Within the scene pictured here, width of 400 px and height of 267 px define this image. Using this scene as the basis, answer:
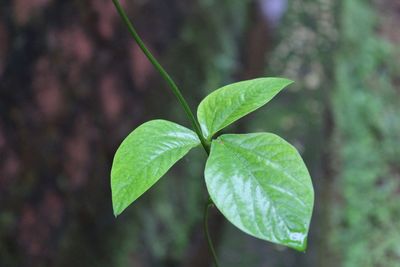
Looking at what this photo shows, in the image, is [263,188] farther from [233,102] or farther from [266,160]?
[233,102]

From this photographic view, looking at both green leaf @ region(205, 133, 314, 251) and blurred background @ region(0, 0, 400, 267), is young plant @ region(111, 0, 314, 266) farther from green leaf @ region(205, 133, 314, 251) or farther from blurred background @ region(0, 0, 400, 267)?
blurred background @ region(0, 0, 400, 267)

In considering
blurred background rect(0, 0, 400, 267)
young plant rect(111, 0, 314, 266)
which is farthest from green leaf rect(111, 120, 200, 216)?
blurred background rect(0, 0, 400, 267)

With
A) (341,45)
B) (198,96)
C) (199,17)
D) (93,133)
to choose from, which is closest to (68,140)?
(93,133)

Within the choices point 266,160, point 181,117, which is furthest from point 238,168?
point 181,117

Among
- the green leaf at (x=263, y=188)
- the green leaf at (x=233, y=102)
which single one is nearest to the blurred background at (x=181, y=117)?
the green leaf at (x=233, y=102)

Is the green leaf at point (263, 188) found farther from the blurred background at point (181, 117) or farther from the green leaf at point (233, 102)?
the blurred background at point (181, 117)

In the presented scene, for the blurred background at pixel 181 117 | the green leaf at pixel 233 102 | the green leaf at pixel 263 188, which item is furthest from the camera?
the blurred background at pixel 181 117

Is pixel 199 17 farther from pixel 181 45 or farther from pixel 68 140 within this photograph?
pixel 68 140
